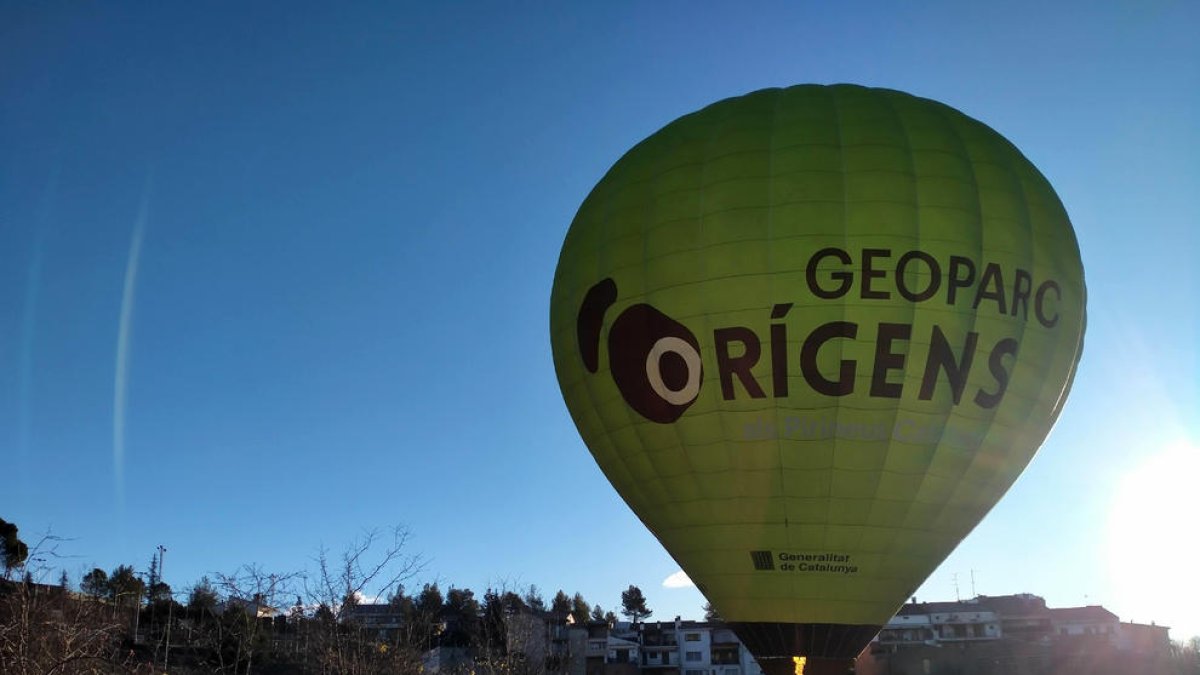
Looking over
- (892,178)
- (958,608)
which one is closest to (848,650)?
(892,178)

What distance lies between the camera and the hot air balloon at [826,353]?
1647cm

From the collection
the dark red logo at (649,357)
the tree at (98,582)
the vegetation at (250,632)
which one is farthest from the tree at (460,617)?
the dark red logo at (649,357)

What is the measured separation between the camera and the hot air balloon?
16.5 metres

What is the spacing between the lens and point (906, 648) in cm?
6762

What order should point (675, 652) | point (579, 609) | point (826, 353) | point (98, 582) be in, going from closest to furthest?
1. point (826, 353)
2. point (98, 582)
3. point (675, 652)
4. point (579, 609)

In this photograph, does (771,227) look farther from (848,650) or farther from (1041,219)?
(848,650)

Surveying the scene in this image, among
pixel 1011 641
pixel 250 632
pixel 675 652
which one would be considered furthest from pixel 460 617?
pixel 250 632

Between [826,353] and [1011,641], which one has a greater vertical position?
[826,353]

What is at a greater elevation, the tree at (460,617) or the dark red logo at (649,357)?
the dark red logo at (649,357)

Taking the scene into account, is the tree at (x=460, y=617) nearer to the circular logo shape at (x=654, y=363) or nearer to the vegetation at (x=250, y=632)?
the vegetation at (x=250, y=632)

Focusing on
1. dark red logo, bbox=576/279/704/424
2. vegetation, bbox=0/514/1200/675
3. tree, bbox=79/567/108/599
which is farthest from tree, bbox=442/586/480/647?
dark red logo, bbox=576/279/704/424

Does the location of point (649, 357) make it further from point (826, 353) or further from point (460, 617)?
point (460, 617)

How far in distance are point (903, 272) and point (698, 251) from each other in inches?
141

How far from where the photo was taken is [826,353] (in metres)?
16.3
